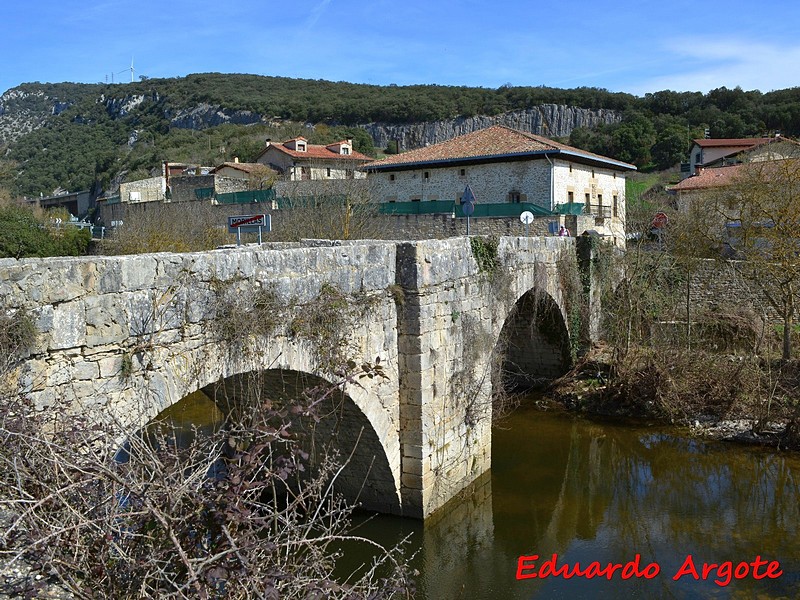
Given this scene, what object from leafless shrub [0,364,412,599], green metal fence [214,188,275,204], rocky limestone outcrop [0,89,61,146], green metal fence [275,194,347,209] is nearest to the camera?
leafless shrub [0,364,412,599]

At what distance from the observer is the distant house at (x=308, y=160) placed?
3856 centimetres

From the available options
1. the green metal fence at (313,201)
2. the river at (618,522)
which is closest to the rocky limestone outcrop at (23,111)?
the green metal fence at (313,201)

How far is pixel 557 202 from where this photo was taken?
2367cm

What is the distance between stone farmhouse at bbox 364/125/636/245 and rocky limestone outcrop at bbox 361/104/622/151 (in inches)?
1619

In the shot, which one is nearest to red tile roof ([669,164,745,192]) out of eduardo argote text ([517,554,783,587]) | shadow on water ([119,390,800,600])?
shadow on water ([119,390,800,600])

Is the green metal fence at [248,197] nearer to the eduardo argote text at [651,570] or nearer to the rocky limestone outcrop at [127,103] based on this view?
the eduardo argote text at [651,570]

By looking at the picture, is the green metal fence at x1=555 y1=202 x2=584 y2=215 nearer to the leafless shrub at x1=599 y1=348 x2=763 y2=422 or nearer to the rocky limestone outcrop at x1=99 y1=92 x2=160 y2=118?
the leafless shrub at x1=599 y1=348 x2=763 y2=422

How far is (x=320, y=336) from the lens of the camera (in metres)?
7.48

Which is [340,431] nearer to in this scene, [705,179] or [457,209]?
[457,209]

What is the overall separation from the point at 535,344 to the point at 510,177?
29.7 feet

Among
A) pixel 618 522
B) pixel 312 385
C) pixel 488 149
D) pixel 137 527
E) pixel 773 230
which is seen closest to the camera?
pixel 137 527

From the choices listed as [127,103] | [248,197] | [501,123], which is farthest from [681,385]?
[127,103]

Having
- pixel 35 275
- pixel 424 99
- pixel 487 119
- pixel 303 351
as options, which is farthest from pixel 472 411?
pixel 424 99

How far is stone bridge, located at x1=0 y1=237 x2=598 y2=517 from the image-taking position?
194 inches
